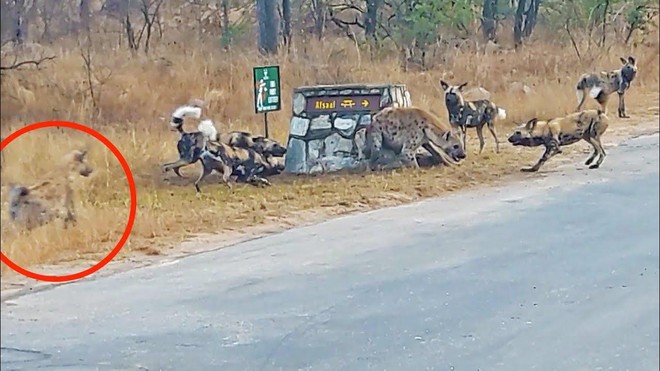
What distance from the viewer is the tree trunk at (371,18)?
249 cm

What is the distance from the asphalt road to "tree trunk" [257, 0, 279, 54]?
1.49 ft

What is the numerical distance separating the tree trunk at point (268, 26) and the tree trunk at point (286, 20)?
0.07 ft

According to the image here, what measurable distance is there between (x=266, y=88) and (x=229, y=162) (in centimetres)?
31

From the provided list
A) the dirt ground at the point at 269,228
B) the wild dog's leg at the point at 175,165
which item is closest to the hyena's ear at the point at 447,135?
the dirt ground at the point at 269,228

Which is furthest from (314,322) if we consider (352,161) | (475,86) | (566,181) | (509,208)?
(475,86)

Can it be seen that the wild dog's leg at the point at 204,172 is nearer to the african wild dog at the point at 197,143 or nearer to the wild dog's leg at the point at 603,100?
the african wild dog at the point at 197,143

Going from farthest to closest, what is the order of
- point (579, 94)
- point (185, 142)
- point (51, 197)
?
1. point (579, 94)
2. point (185, 142)
3. point (51, 197)

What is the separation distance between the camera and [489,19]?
2.81 m

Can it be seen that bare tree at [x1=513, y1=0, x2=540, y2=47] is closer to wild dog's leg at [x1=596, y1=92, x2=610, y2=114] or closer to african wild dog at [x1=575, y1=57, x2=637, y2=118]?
african wild dog at [x1=575, y1=57, x2=637, y2=118]

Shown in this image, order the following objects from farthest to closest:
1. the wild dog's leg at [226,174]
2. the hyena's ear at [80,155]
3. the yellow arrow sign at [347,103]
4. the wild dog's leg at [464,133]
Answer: the wild dog's leg at [464,133], the yellow arrow sign at [347,103], the wild dog's leg at [226,174], the hyena's ear at [80,155]

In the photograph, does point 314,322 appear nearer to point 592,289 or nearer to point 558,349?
point 558,349

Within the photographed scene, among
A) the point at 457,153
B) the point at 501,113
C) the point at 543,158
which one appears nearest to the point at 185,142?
the point at 543,158

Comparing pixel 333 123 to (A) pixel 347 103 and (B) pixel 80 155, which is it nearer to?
(A) pixel 347 103

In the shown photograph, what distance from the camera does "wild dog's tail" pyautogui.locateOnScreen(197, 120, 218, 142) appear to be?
7.98 feet
